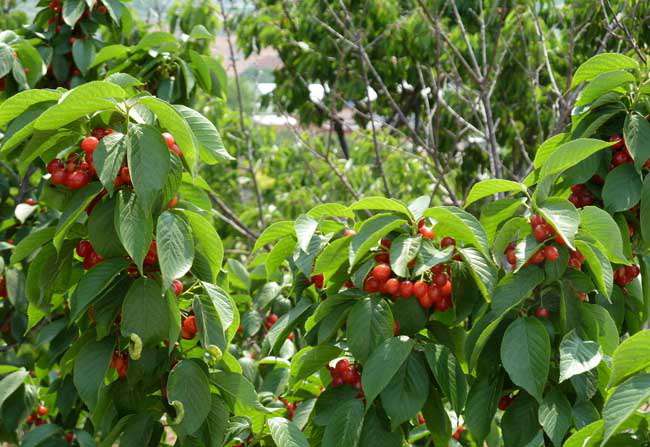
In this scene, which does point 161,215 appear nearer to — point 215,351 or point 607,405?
point 215,351

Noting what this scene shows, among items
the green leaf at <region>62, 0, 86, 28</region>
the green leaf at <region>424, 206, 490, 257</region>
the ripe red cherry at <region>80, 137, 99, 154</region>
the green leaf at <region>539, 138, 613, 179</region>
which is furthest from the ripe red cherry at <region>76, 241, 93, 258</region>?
the green leaf at <region>62, 0, 86, 28</region>

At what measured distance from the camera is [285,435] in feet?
6.26

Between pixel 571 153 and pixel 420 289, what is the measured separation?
1.34ft

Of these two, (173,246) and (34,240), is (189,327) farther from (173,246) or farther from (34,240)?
(34,240)

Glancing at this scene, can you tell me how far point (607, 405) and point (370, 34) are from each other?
483 cm

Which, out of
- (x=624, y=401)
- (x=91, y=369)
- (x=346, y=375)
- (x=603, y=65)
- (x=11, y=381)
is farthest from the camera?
(x=11, y=381)

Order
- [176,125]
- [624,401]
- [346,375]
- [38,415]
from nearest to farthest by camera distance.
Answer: [624,401] → [176,125] → [346,375] → [38,415]

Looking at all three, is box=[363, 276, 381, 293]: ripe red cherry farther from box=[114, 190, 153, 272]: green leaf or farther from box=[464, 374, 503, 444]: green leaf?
box=[114, 190, 153, 272]: green leaf

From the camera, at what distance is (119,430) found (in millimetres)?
1986

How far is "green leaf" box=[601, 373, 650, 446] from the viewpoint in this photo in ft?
4.24

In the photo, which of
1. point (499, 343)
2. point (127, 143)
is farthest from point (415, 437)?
point (127, 143)

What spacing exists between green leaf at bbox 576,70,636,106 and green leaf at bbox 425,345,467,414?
2.24ft

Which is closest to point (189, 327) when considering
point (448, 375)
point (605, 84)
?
point (448, 375)

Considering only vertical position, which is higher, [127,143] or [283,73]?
[127,143]
